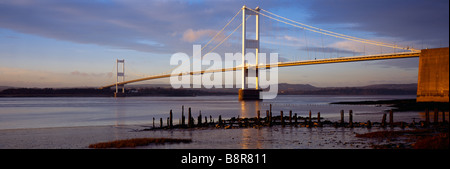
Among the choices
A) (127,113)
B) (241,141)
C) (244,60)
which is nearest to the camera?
(241,141)

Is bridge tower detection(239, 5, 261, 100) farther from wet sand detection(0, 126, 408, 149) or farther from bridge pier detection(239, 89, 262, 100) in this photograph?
wet sand detection(0, 126, 408, 149)

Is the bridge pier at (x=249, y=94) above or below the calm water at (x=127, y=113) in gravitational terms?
above

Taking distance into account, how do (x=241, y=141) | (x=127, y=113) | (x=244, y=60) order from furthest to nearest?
(x=244, y=60), (x=127, y=113), (x=241, y=141)

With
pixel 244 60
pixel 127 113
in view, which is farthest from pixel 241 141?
pixel 244 60

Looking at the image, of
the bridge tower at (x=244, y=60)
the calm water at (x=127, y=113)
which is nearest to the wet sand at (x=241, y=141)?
the calm water at (x=127, y=113)

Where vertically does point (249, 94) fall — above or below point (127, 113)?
above

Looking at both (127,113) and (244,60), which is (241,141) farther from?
(244,60)

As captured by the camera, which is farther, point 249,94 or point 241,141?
point 249,94

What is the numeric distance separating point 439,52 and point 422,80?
3.11 meters

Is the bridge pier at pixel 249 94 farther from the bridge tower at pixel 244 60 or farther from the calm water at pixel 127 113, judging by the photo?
the calm water at pixel 127 113

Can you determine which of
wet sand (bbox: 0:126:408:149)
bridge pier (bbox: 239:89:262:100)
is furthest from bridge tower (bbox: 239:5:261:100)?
wet sand (bbox: 0:126:408:149)

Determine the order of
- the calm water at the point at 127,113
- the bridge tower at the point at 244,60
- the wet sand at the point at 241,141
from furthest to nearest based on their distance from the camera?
the bridge tower at the point at 244,60, the calm water at the point at 127,113, the wet sand at the point at 241,141

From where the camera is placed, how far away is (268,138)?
50.8 feet
